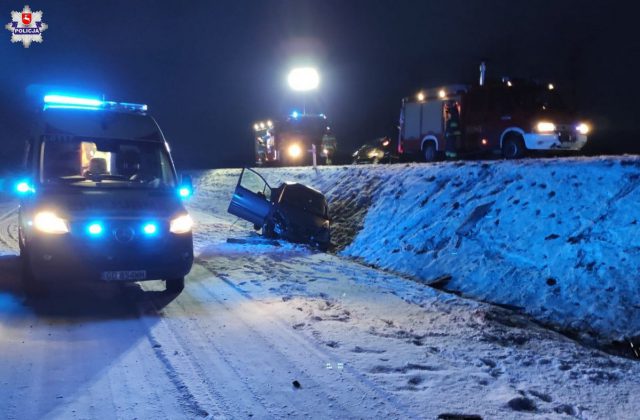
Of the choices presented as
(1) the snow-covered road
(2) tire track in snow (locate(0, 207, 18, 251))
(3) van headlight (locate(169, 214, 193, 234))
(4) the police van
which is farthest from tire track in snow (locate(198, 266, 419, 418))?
(2) tire track in snow (locate(0, 207, 18, 251))

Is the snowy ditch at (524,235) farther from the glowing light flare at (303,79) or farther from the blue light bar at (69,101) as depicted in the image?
the glowing light flare at (303,79)

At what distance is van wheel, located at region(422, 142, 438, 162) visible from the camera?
20.7 meters

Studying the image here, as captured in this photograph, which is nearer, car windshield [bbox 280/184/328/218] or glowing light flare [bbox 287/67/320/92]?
car windshield [bbox 280/184/328/218]

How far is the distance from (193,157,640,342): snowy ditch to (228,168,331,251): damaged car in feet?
2.37

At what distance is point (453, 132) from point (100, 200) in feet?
45.0

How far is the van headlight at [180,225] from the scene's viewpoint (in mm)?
7160

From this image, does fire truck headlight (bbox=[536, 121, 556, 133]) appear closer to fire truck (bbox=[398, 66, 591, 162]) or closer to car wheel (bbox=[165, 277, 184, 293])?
fire truck (bbox=[398, 66, 591, 162])

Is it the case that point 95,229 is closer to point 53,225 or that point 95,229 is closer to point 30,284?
point 53,225

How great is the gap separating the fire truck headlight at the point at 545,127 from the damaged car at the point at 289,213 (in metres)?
6.56

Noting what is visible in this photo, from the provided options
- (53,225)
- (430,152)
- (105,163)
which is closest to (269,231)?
(105,163)

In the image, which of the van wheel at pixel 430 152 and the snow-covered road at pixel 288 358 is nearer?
the snow-covered road at pixel 288 358

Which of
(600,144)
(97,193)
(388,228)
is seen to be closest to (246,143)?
(600,144)

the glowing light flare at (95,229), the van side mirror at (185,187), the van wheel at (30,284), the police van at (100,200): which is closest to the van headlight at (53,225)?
the police van at (100,200)

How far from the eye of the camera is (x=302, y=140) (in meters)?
28.6
